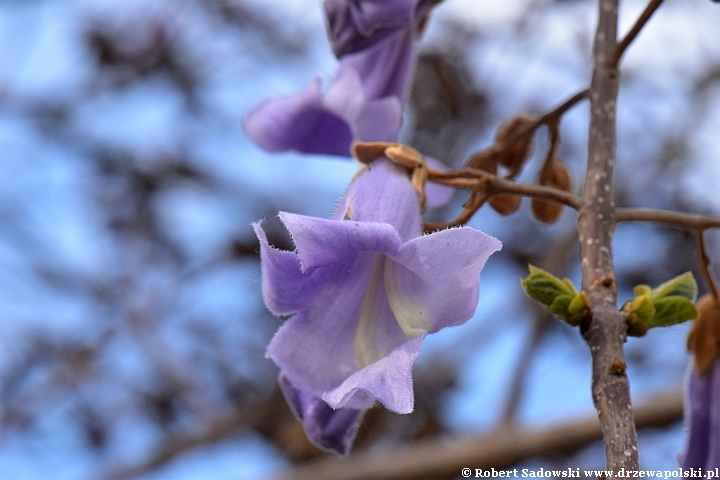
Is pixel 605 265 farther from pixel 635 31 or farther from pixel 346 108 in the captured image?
pixel 346 108

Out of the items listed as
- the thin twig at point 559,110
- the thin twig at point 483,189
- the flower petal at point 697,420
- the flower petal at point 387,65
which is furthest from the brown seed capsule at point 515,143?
the flower petal at point 697,420

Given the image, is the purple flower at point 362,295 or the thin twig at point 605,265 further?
the purple flower at point 362,295

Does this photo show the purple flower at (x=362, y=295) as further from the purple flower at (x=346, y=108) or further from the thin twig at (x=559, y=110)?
the thin twig at (x=559, y=110)

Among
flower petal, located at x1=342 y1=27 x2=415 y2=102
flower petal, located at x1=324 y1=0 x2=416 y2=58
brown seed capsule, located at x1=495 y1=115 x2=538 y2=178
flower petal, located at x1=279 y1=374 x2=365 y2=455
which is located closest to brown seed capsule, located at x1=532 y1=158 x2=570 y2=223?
brown seed capsule, located at x1=495 y1=115 x2=538 y2=178

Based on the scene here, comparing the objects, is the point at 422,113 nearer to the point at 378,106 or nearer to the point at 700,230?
the point at 378,106

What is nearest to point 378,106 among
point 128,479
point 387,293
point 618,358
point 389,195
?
point 389,195

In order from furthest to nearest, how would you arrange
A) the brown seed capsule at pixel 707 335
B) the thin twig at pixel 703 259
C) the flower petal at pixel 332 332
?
the brown seed capsule at pixel 707 335, the thin twig at pixel 703 259, the flower petal at pixel 332 332

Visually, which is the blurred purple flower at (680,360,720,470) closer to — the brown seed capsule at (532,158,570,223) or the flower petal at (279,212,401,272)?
the brown seed capsule at (532,158,570,223)

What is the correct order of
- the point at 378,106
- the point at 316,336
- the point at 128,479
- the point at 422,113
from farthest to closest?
the point at 422,113 → the point at 128,479 → the point at 378,106 → the point at 316,336
